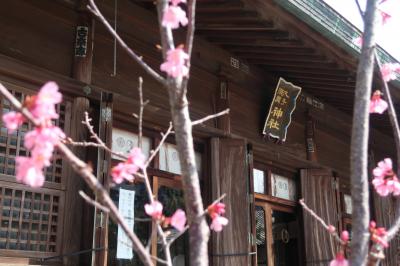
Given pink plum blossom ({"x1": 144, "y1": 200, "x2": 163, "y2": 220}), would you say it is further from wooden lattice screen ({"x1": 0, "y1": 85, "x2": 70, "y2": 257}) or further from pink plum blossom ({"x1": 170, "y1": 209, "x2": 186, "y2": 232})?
wooden lattice screen ({"x1": 0, "y1": 85, "x2": 70, "y2": 257})

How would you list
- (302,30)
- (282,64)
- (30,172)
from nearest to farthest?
(30,172)
(302,30)
(282,64)

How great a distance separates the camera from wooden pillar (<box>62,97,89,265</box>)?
3.67m

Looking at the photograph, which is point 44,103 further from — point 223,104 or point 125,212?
point 223,104

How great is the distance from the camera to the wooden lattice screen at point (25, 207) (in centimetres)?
340

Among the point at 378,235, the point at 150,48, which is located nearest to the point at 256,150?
the point at 150,48

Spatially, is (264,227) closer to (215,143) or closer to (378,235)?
(215,143)

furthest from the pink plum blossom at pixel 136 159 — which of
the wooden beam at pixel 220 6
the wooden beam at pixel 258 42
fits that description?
the wooden beam at pixel 258 42

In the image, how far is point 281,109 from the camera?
19.5 ft

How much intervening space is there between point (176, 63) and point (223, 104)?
12.7 ft

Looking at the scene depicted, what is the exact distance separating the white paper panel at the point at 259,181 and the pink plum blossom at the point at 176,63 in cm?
461

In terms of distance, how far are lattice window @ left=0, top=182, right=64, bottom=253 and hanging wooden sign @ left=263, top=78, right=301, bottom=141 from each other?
280cm

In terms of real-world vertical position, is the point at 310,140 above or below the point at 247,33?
below

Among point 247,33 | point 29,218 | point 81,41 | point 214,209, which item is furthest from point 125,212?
point 214,209

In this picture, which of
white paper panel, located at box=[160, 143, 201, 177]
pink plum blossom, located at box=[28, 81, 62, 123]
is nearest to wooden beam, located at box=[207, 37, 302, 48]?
white paper panel, located at box=[160, 143, 201, 177]
